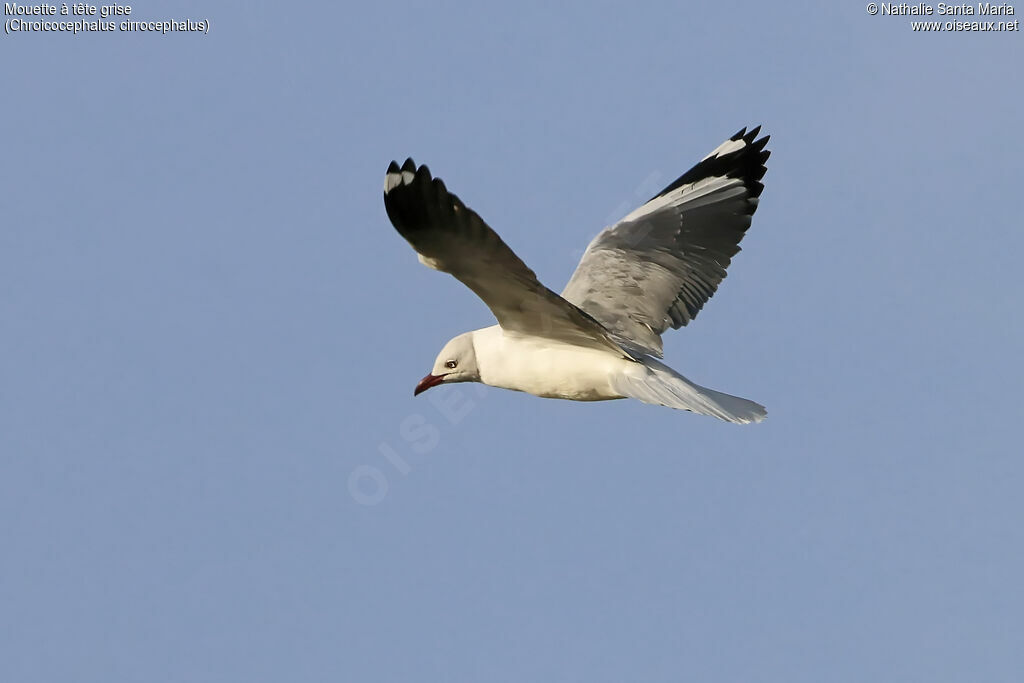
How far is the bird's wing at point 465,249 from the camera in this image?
612 centimetres

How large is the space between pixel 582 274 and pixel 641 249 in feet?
1.66

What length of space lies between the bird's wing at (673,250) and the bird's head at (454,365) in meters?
0.91

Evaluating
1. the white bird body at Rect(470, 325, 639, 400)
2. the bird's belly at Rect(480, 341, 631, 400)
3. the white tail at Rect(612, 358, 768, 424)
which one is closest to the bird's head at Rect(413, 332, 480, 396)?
the white bird body at Rect(470, 325, 639, 400)

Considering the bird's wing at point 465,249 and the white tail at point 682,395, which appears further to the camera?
the white tail at point 682,395

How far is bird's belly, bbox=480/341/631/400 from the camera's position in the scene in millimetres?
7473

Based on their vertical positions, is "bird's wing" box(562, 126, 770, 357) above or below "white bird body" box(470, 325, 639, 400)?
above

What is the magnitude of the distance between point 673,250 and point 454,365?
1.97m

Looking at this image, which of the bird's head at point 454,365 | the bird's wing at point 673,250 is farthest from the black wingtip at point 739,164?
the bird's head at point 454,365

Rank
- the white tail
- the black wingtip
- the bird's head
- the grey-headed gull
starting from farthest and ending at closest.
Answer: the black wingtip → the bird's head → the white tail → the grey-headed gull

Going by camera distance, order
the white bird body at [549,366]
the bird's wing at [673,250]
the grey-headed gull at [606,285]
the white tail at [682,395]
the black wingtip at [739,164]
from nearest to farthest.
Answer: the grey-headed gull at [606,285], the white tail at [682,395], the white bird body at [549,366], the bird's wing at [673,250], the black wingtip at [739,164]

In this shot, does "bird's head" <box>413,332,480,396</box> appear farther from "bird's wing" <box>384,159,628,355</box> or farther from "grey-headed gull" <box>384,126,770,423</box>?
"bird's wing" <box>384,159,628,355</box>

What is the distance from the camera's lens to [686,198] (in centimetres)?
950

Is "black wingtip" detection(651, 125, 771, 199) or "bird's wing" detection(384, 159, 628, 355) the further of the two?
"black wingtip" detection(651, 125, 771, 199)

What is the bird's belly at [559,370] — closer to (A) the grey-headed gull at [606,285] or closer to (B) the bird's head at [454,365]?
(A) the grey-headed gull at [606,285]
